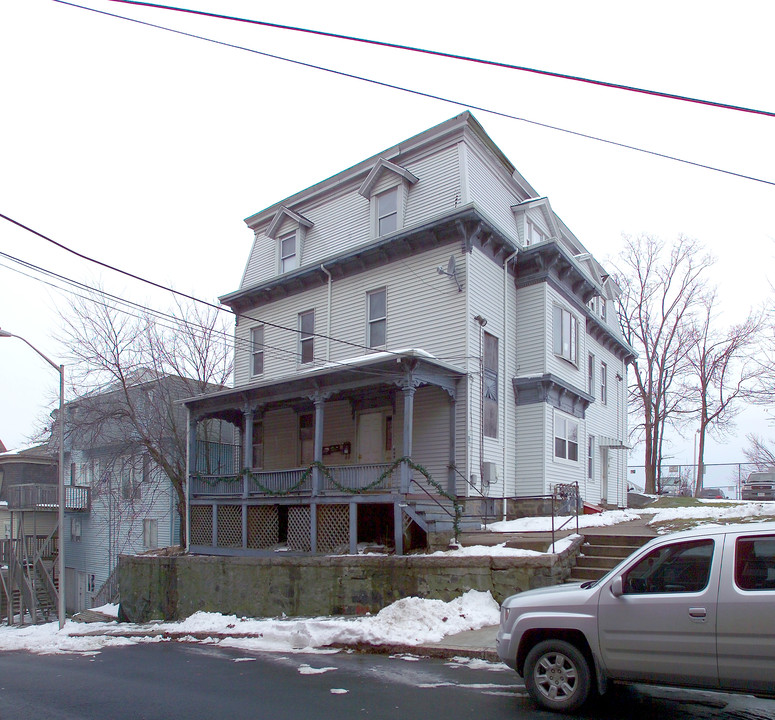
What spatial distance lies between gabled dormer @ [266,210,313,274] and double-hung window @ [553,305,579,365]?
8.68m

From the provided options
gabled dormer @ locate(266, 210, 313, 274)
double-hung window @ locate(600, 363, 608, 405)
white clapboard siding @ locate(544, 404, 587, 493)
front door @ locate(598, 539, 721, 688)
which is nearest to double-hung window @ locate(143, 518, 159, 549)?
gabled dormer @ locate(266, 210, 313, 274)

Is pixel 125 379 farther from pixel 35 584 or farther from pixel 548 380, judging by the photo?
pixel 548 380

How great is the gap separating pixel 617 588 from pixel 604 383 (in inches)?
896

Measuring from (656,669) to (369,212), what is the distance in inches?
678

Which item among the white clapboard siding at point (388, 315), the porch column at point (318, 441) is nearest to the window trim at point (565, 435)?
the white clapboard siding at point (388, 315)

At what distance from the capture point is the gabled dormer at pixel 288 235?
23.8 meters

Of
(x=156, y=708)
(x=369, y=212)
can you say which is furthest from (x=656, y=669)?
(x=369, y=212)

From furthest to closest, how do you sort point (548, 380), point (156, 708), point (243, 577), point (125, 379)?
point (125, 379), point (548, 380), point (243, 577), point (156, 708)

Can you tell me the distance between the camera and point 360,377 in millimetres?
17453

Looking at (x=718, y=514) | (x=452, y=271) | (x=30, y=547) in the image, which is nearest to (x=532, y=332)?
(x=452, y=271)

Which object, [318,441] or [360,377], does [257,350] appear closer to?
[318,441]

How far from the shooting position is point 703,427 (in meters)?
41.1

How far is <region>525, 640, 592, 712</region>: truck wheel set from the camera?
22.2 ft

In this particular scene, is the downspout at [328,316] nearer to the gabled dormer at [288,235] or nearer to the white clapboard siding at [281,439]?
the gabled dormer at [288,235]
